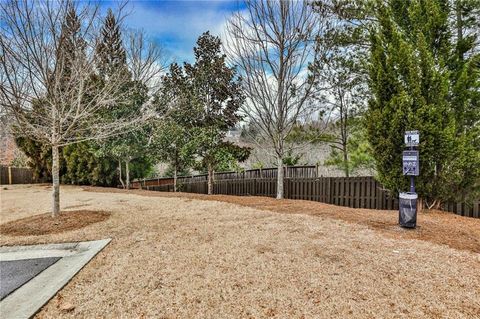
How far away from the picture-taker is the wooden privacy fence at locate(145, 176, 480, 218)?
286 inches

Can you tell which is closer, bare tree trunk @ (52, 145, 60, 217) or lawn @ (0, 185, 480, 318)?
lawn @ (0, 185, 480, 318)

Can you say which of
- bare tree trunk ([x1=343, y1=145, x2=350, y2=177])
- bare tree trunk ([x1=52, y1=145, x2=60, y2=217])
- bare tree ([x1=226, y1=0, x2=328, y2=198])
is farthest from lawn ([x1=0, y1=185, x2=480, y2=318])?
bare tree trunk ([x1=343, y1=145, x2=350, y2=177])

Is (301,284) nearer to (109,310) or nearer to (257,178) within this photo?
(109,310)

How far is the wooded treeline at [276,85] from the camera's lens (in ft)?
15.8

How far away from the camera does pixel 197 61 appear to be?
34.9ft

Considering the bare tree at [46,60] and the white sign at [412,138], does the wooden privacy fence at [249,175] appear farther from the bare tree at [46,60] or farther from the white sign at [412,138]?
the bare tree at [46,60]

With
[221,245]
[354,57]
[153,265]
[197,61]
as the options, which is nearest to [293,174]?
[354,57]

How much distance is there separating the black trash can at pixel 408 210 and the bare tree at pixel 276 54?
402cm

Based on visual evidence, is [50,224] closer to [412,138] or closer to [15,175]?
[412,138]

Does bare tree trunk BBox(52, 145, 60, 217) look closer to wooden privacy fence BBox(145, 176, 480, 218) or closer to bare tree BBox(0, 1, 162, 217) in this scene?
bare tree BBox(0, 1, 162, 217)

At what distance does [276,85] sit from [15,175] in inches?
644

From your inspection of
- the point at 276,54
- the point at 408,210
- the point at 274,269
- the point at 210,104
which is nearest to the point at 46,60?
the point at 274,269

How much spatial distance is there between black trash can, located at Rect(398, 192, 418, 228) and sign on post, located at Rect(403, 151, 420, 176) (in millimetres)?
344

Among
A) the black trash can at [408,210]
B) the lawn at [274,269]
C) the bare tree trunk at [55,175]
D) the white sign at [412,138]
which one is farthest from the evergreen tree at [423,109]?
the bare tree trunk at [55,175]
